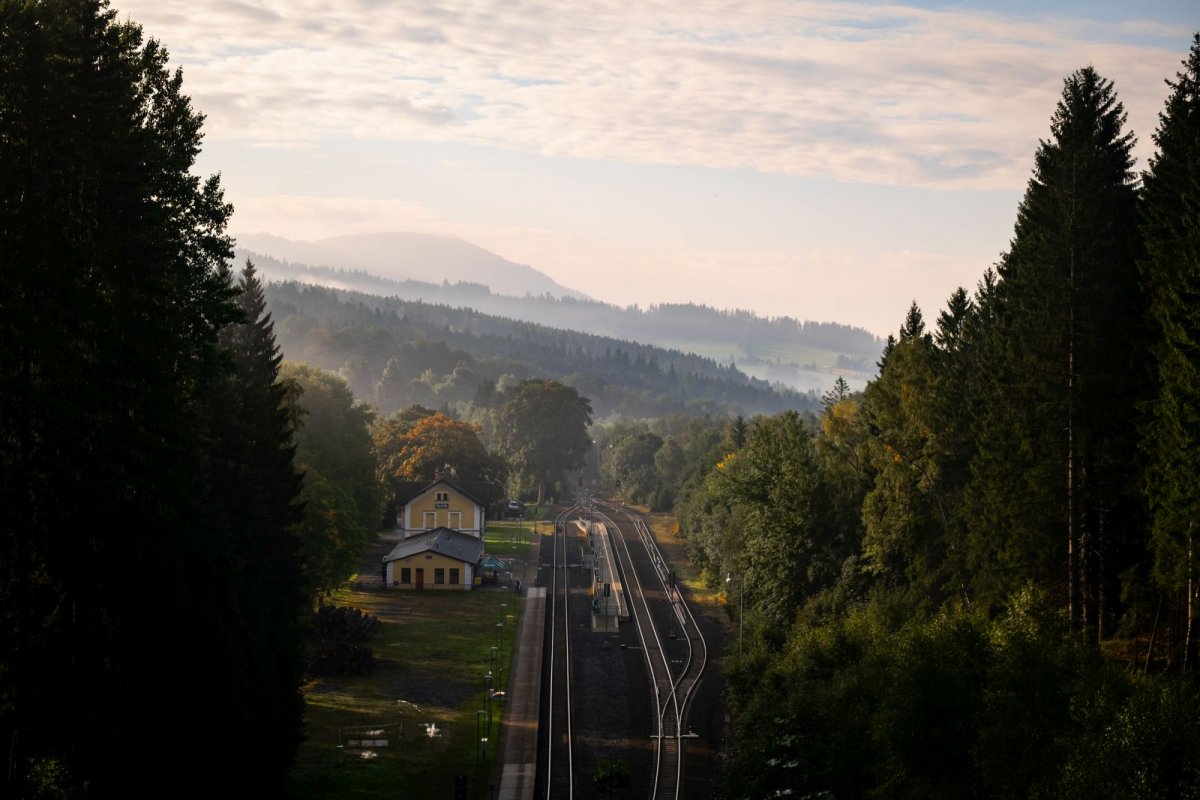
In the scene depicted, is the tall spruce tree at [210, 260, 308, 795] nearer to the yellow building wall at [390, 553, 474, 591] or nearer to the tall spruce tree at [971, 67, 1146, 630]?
the tall spruce tree at [971, 67, 1146, 630]

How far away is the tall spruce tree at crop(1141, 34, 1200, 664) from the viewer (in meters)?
31.6

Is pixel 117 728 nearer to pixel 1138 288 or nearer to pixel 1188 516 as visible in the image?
pixel 1188 516

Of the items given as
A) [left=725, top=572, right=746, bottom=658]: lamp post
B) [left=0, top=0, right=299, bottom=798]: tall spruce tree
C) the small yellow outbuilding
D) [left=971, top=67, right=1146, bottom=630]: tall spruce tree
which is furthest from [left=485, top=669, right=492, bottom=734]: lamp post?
the small yellow outbuilding

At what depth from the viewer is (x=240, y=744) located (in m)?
31.6

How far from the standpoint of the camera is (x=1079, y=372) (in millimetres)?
38344

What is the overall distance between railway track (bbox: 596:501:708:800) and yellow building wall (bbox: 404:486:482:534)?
38.5 ft

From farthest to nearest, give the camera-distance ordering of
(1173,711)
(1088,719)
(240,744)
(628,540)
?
1. (628,540)
2. (240,744)
3. (1088,719)
4. (1173,711)

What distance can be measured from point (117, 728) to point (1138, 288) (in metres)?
31.6

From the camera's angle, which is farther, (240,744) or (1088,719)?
(240,744)

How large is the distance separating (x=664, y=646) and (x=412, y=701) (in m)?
17.0

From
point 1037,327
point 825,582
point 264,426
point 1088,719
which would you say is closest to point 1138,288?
point 1037,327

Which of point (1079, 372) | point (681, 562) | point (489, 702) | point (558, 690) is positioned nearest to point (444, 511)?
point (681, 562)

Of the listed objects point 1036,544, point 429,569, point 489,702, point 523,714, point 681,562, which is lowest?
point 523,714

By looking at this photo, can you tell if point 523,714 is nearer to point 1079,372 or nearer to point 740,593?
point 740,593
